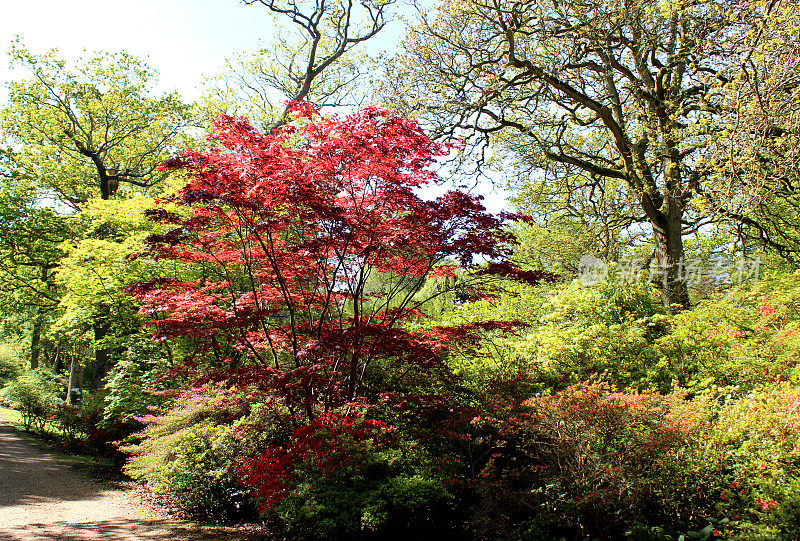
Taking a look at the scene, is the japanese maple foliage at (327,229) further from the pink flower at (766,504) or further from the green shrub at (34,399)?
the green shrub at (34,399)

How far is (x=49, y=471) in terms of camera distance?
8.79 m

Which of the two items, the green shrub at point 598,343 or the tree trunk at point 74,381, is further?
the tree trunk at point 74,381

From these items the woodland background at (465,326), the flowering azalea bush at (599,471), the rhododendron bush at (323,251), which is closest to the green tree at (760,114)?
the woodland background at (465,326)

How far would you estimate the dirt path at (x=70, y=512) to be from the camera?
4.94 metres

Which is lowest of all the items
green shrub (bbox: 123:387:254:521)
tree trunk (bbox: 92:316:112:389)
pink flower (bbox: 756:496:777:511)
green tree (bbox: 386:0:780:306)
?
green shrub (bbox: 123:387:254:521)

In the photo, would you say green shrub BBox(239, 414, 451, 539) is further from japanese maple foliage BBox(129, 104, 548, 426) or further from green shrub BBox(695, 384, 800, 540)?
green shrub BBox(695, 384, 800, 540)

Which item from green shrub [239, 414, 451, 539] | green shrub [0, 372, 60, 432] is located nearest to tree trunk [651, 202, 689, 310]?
green shrub [239, 414, 451, 539]

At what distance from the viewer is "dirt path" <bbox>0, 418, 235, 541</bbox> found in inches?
195

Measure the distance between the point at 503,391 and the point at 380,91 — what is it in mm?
7718

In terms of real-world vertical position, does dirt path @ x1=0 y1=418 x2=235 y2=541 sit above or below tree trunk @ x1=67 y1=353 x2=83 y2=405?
below

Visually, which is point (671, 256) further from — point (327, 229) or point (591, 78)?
point (327, 229)

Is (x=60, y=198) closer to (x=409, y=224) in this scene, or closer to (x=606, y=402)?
(x=409, y=224)

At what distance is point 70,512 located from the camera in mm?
5949

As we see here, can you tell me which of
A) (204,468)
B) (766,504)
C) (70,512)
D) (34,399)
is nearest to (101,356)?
(34,399)
